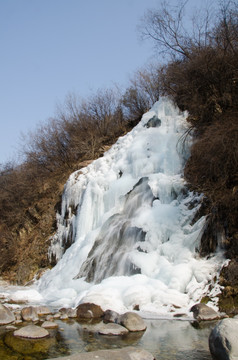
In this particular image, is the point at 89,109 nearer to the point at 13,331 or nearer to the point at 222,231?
the point at 222,231

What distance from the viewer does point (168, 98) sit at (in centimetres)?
1385

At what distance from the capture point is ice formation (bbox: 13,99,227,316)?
23.4 feet

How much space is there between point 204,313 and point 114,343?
6.45 ft

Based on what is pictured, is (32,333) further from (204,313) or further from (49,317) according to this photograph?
(204,313)

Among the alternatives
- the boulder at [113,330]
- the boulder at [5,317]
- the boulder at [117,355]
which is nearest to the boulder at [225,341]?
the boulder at [117,355]

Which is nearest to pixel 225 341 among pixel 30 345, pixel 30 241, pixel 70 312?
pixel 30 345

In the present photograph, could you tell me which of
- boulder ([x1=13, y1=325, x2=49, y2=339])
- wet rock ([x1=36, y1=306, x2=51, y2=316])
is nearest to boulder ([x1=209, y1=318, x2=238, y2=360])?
boulder ([x1=13, y1=325, x2=49, y2=339])

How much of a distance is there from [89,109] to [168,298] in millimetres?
A: 14635

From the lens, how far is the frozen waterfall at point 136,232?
7.11 metres

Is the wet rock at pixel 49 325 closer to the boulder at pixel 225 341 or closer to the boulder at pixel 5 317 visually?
the boulder at pixel 5 317

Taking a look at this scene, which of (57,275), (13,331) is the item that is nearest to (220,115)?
(57,275)

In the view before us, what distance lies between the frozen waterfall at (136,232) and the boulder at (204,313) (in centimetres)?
28

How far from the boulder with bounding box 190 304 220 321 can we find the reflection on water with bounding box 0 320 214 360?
1.15 feet

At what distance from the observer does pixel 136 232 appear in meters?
9.23
